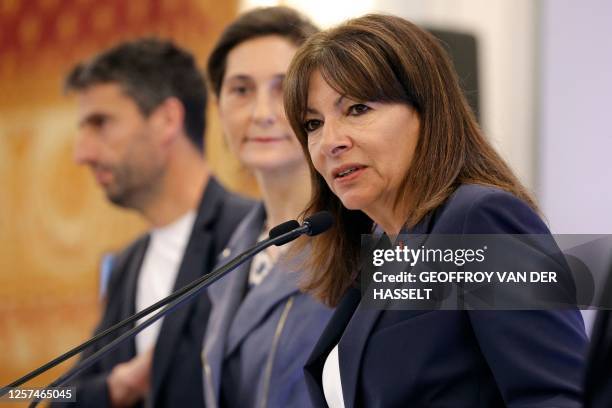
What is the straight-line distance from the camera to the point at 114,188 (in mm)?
3270

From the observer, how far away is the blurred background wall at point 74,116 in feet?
14.3

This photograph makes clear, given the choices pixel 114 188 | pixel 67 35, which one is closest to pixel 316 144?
pixel 114 188

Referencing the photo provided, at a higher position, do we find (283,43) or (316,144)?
(283,43)

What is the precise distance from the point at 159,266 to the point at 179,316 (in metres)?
0.38

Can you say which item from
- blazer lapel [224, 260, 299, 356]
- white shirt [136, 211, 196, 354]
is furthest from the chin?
white shirt [136, 211, 196, 354]

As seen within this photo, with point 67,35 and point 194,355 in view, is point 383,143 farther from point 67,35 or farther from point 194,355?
point 67,35

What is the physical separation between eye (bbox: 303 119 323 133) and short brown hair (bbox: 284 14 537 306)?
6 centimetres

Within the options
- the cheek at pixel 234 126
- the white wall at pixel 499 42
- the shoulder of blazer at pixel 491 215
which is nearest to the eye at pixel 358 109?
the shoulder of blazer at pixel 491 215

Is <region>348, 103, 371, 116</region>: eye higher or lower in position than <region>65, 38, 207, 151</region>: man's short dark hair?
lower

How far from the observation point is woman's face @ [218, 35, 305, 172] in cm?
245

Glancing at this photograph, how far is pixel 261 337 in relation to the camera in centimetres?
230

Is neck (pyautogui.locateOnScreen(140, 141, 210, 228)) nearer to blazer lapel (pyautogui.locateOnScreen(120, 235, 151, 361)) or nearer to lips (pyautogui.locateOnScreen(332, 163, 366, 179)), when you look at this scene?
blazer lapel (pyautogui.locateOnScreen(120, 235, 151, 361))

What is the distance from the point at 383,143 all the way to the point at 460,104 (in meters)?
0.15

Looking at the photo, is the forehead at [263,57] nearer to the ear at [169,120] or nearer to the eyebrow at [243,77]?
the eyebrow at [243,77]
